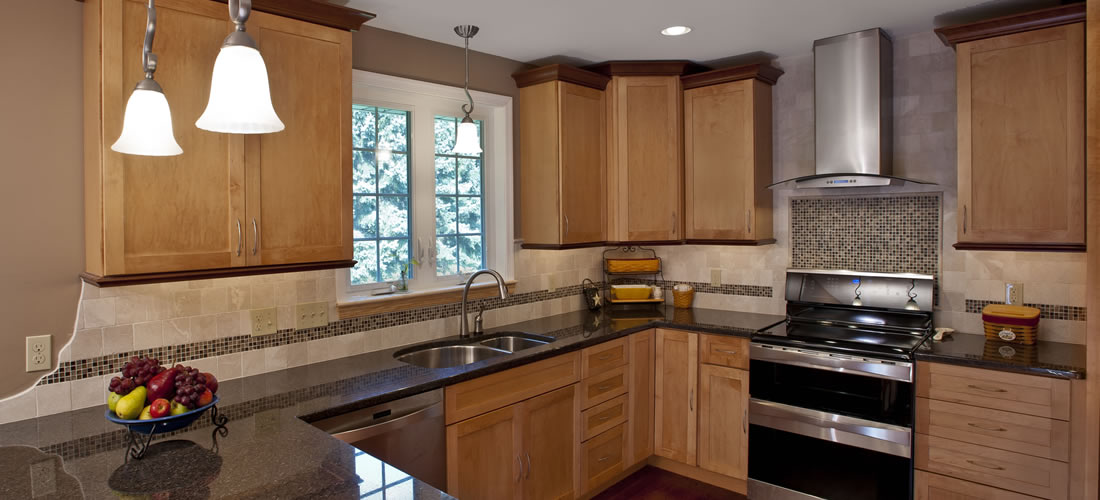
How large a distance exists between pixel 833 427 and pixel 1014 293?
42.5 inches

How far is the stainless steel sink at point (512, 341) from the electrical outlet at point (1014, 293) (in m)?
2.23

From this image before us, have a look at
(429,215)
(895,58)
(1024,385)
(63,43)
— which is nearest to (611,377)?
(429,215)

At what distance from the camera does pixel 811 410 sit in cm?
298

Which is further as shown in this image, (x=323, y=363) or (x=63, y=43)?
(x=323, y=363)

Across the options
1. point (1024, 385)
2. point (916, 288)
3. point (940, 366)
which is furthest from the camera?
point (916, 288)

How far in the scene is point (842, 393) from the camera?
9.73 ft

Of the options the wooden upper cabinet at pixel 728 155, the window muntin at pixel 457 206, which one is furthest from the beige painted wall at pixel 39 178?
the wooden upper cabinet at pixel 728 155

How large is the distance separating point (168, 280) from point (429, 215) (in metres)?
1.37

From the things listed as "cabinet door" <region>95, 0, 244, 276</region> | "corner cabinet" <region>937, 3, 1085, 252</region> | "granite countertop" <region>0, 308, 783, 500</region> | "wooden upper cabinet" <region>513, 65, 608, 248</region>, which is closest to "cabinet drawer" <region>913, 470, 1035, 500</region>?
"corner cabinet" <region>937, 3, 1085, 252</region>

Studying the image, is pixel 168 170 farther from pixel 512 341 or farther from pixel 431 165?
pixel 512 341

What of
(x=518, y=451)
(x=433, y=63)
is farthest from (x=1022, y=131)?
(x=433, y=63)

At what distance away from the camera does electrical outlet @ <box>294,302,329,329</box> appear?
2656 mm

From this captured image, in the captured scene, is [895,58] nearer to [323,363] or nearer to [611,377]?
[611,377]

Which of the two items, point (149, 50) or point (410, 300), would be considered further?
point (410, 300)
